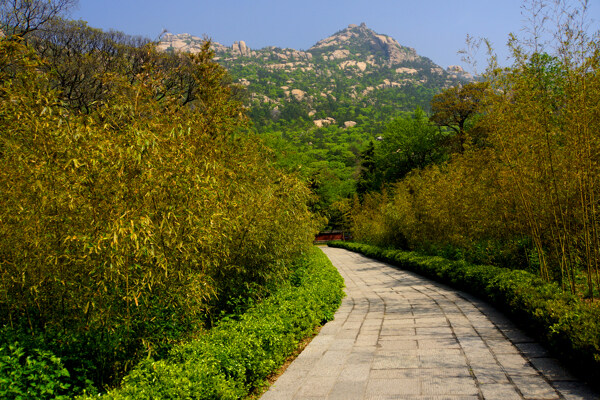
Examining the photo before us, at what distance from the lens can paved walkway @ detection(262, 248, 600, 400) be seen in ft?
9.73

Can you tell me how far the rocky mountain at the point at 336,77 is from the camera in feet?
268

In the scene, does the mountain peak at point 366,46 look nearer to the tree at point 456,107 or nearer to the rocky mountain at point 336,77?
the rocky mountain at point 336,77

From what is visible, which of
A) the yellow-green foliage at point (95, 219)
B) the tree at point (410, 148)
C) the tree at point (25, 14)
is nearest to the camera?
the yellow-green foliage at point (95, 219)

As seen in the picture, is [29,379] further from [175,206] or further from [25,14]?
[25,14]

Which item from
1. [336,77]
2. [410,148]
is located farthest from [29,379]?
[336,77]

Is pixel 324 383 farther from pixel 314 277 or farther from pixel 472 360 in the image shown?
pixel 314 277

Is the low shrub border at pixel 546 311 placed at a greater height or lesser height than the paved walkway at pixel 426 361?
greater

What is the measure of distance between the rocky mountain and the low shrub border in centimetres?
4244

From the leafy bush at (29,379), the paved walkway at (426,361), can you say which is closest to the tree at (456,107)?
the paved walkway at (426,361)

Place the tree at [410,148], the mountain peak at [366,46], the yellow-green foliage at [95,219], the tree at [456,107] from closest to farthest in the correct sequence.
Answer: the yellow-green foliage at [95,219]
the tree at [456,107]
the tree at [410,148]
the mountain peak at [366,46]

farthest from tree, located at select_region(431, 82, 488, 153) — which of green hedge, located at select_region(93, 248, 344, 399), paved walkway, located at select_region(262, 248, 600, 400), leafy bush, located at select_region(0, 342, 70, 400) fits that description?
leafy bush, located at select_region(0, 342, 70, 400)

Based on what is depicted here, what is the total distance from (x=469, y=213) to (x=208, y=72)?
6.72 metres

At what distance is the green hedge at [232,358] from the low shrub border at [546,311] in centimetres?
252

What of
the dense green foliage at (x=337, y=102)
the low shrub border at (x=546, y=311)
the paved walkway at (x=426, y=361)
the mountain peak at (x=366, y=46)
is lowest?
the paved walkway at (x=426, y=361)
